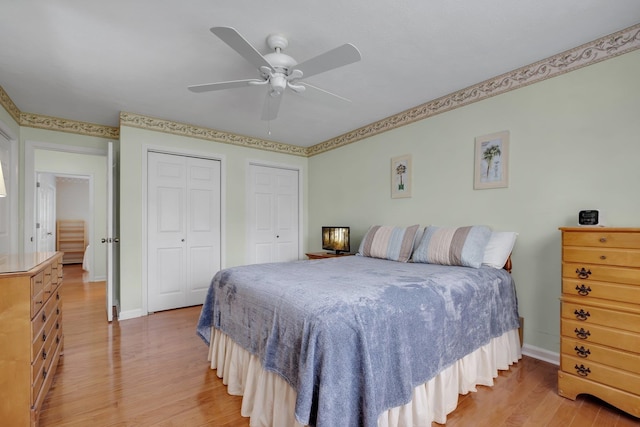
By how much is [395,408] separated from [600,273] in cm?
150

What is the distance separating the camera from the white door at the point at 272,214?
14.8 feet

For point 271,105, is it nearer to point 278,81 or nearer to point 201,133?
point 278,81

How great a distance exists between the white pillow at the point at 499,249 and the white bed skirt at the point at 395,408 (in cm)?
57

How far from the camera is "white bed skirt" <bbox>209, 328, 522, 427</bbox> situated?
1.46 m

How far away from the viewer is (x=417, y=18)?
1833mm

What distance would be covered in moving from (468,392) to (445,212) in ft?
5.47

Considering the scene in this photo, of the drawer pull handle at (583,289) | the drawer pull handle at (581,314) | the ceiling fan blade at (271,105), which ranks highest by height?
the ceiling fan blade at (271,105)

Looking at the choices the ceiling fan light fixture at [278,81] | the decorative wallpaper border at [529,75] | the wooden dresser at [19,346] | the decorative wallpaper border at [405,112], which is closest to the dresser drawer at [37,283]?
the wooden dresser at [19,346]

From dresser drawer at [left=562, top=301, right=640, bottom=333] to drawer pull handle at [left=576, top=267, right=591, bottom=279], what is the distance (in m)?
0.18

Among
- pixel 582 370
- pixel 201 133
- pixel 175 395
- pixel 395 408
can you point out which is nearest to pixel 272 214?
pixel 201 133

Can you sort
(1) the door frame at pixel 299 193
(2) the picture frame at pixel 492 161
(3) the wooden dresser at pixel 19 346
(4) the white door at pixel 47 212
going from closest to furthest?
(3) the wooden dresser at pixel 19 346, (2) the picture frame at pixel 492 161, (1) the door frame at pixel 299 193, (4) the white door at pixel 47 212

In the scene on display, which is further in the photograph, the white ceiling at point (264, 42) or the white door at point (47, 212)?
the white door at point (47, 212)

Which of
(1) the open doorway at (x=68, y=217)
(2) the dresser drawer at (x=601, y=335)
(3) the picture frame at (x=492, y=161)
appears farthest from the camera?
(1) the open doorway at (x=68, y=217)

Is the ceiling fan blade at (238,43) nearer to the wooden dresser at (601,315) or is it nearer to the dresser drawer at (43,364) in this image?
the dresser drawer at (43,364)
